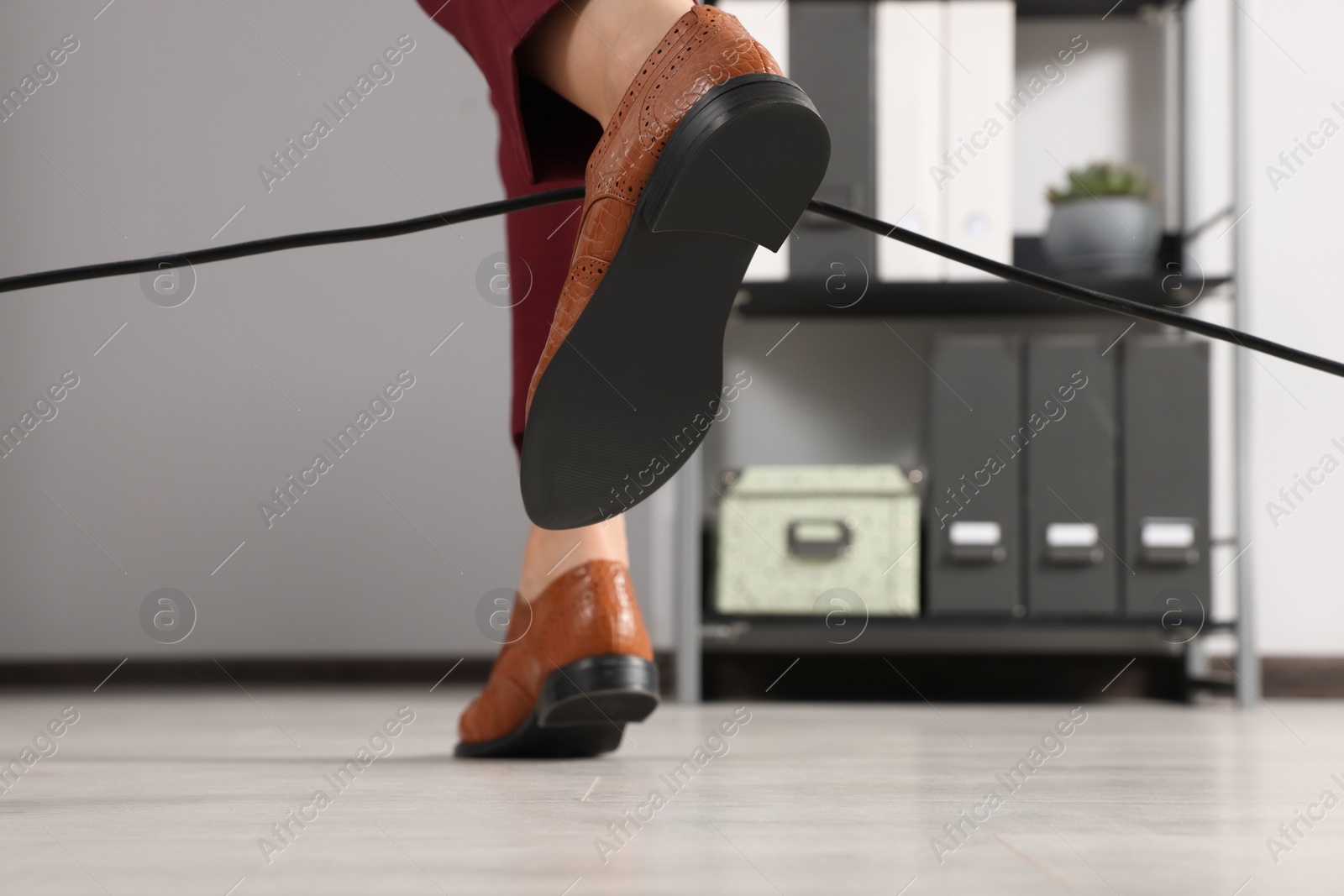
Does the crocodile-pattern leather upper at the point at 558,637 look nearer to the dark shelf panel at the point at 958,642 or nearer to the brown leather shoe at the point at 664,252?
the brown leather shoe at the point at 664,252

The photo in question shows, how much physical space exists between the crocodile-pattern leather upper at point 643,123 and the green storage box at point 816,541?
985 millimetres

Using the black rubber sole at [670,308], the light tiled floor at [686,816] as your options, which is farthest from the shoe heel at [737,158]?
the light tiled floor at [686,816]

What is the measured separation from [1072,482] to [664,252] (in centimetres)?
110

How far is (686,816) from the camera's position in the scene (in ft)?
1.84

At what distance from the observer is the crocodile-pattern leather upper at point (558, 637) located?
773 mm

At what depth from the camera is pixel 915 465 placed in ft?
6.00

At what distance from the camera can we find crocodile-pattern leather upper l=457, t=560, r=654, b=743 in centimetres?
77

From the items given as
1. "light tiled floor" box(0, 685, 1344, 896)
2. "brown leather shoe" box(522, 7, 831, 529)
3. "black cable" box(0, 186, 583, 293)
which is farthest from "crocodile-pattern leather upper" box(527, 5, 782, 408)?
"light tiled floor" box(0, 685, 1344, 896)

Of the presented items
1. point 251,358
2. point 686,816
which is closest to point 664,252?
point 686,816

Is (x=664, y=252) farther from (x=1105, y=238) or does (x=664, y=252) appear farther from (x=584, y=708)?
(x=1105, y=238)

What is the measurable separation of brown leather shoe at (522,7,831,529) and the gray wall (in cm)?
120

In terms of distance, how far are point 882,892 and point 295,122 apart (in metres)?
1.79

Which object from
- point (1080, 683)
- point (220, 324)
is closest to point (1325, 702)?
point (1080, 683)

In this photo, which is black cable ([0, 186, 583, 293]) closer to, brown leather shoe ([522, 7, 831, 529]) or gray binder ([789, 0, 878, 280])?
brown leather shoe ([522, 7, 831, 529])
